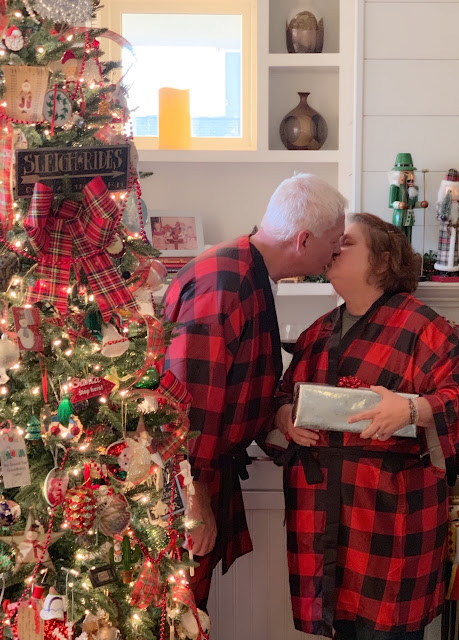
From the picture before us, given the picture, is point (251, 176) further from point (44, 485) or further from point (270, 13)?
point (44, 485)

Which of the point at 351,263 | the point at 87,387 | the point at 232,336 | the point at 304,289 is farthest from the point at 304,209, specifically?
the point at 304,289

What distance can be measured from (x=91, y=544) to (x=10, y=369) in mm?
370

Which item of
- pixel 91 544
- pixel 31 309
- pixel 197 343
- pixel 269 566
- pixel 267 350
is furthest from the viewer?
pixel 269 566

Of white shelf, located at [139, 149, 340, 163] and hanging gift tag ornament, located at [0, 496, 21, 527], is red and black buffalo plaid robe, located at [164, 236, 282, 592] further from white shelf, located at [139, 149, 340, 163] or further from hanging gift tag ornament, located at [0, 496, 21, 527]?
white shelf, located at [139, 149, 340, 163]

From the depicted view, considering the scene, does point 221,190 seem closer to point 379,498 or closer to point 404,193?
point 404,193

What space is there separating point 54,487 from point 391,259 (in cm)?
107

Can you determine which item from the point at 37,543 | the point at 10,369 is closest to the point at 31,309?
the point at 10,369

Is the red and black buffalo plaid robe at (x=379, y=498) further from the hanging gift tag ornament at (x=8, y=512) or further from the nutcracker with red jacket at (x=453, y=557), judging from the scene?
the hanging gift tag ornament at (x=8, y=512)

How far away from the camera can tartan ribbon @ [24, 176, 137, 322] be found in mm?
1296

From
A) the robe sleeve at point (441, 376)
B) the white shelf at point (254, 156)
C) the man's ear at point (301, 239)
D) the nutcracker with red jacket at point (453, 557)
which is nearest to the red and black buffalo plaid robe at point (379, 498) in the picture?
Result: the robe sleeve at point (441, 376)

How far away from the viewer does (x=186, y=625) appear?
1579mm

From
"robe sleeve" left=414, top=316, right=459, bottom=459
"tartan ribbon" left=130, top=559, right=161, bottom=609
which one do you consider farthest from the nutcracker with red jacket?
"tartan ribbon" left=130, top=559, right=161, bottom=609

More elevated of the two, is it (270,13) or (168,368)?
(270,13)

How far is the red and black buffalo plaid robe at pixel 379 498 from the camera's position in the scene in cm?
185
